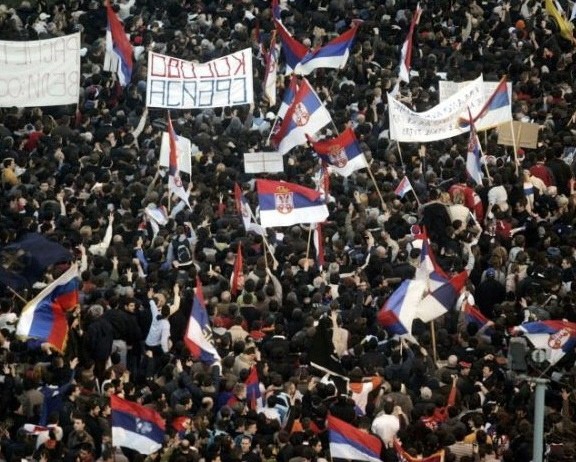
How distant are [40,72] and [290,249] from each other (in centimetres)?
659

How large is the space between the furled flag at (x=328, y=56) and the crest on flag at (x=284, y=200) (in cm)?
685

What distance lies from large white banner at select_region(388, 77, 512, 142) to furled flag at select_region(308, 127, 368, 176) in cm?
148

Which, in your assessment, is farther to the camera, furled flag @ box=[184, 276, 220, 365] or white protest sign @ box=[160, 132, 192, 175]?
white protest sign @ box=[160, 132, 192, 175]

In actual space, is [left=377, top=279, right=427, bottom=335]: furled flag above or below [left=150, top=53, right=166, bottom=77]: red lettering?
below

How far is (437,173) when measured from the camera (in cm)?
3206

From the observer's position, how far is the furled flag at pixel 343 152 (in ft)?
98.6

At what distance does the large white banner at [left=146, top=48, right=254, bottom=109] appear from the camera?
3259 centimetres

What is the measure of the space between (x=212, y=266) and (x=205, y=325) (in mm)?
3044

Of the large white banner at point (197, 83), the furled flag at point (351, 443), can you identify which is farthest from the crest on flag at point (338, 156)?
the furled flag at point (351, 443)

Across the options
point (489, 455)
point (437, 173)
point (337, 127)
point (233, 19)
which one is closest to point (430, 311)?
point (489, 455)

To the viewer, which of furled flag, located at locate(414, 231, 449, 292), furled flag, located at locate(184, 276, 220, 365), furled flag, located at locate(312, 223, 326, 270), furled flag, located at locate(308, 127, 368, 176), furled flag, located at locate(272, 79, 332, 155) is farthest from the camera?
furled flag, located at locate(272, 79, 332, 155)

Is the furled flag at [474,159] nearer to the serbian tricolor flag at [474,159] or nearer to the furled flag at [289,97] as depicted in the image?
the serbian tricolor flag at [474,159]

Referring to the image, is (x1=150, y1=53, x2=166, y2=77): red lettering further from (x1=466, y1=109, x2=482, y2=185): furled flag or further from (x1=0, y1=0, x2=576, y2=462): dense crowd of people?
(x1=466, y1=109, x2=482, y2=185): furled flag

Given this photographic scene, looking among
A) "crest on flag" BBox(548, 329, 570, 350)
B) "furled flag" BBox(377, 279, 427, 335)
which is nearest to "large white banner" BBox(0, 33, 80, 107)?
"furled flag" BBox(377, 279, 427, 335)
